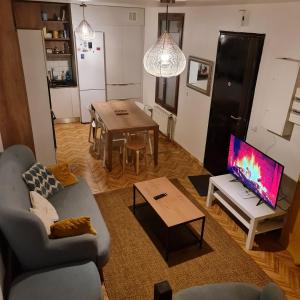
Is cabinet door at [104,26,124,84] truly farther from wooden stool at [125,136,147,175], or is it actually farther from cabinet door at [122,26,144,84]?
wooden stool at [125,136,147,175]

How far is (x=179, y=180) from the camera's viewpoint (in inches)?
175

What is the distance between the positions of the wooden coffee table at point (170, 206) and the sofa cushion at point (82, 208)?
588 millimetres

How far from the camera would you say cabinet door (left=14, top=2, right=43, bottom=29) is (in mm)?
3143

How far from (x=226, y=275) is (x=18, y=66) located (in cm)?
298

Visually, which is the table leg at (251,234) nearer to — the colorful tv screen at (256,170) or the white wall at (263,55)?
the colorful tv screen at (256,170)

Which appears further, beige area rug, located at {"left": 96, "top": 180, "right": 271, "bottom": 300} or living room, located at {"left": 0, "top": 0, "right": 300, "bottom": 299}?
beige area rug, located at {"left": 96, "top": 180, "right": 271, "bottom": 300}

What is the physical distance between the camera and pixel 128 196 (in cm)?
398

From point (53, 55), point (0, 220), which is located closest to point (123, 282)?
point (0, 220)

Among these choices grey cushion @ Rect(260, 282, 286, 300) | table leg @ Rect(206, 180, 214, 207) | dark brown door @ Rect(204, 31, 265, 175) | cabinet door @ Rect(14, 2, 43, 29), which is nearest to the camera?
grey cushion @ Rect(260, 282, 286, 300)

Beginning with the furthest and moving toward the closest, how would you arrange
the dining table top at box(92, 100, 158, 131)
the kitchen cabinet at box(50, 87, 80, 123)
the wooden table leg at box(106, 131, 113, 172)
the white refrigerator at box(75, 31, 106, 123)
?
the kitchen cabinet at box(50, 87, 80, 123) < the white refrigerator at box(75, 31, 106, 123) < the dining table top at box(92, 100, 158, 131) < the wooden table leg at box(106, 131, 113, 172)

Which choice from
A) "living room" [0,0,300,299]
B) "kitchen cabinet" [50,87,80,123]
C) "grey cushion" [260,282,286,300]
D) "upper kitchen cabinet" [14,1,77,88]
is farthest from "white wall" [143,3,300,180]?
"kitchen cabinet" [50,87,80,123]

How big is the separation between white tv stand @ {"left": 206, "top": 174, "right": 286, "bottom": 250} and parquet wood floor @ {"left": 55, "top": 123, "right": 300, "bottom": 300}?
195mm

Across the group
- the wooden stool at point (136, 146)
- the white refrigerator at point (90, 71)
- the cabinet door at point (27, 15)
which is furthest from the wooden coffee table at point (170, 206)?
the white refrigerator at point (90, 71)

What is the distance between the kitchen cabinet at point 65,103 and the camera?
621cm
